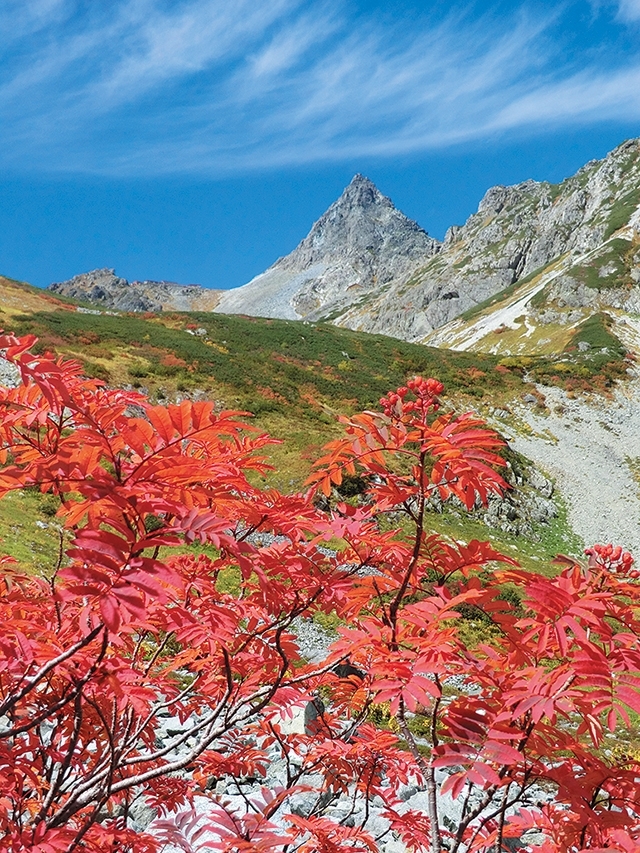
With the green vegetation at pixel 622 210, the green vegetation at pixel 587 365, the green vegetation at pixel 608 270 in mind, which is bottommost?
the green vegetation at pixel 587 365

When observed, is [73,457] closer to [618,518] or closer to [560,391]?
[618,518]

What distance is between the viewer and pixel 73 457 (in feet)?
5.98

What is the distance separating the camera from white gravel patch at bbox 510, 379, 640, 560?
22094 millimetres

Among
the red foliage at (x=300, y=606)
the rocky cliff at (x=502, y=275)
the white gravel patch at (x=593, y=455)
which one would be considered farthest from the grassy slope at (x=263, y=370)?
the rocky cliff at (x=502, y=275)

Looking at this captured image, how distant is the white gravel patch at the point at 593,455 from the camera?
22.1m

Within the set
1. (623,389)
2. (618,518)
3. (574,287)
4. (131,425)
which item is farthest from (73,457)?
(574,287)

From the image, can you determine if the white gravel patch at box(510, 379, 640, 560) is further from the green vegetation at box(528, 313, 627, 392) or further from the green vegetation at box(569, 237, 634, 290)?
the green vegetation at box(569, 237, 634, 290)

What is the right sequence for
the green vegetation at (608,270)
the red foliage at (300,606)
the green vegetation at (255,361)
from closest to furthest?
the red foliage at (300,606) → the green vegetation at (255,361) → the green vegetation at (608,270)

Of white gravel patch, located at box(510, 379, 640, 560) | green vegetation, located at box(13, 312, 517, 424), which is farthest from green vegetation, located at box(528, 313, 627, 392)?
green vegetation, located at box(13, 312, 517, 424)

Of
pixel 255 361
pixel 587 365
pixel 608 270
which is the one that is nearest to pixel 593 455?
pixel 587 365

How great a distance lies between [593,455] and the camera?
29578 mm

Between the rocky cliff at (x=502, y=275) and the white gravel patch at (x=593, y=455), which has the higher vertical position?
the rocky cliff at (x=502, y=275)

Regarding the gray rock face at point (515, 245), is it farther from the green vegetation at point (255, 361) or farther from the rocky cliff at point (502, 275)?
the green vegetation at point (255, 361)

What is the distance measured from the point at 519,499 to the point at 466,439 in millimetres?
21100
